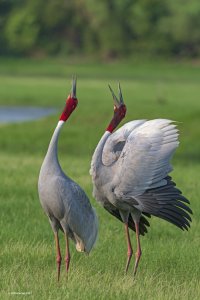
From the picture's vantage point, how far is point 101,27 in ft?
236

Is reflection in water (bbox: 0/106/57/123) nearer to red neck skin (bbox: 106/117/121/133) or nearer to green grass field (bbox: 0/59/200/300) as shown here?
green grass field (bbox: 0/59/200/300)

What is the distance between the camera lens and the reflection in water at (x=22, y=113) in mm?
34625

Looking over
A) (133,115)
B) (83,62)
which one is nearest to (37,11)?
(83,62)

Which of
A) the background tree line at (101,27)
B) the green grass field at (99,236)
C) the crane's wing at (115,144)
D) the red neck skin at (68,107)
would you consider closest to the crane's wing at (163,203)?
the crane's wing at (115,144)

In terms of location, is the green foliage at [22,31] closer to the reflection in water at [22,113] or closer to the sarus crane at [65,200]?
the reflection in water at [22,113]

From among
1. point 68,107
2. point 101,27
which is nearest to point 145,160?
point 68,107

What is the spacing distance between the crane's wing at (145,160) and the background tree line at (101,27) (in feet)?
194

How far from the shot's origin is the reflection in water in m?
34.6

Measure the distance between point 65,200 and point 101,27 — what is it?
65.2 m

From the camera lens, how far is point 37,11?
73.7 meters

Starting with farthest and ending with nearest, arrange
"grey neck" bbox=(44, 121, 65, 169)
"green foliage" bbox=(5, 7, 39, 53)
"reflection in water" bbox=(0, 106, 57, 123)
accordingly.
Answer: "green foliage" bbox=(5, 7, 39, 53) → "reflection in water" bbox=(0, 106, 57, 123) → "grey neck" bbox=(44, 121, 65, 169)

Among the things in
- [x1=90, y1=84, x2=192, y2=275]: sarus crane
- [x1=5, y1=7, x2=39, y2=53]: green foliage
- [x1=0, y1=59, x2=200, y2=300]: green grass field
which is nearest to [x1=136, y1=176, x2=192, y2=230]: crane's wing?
[x1=90, y1=84, x2=192, y2=275]: sarus crane

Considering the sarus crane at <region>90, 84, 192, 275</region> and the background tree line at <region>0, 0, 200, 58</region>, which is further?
the background tree line at <region>0, 0, 200, 58</region>

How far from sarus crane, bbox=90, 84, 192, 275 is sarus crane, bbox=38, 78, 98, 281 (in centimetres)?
21
